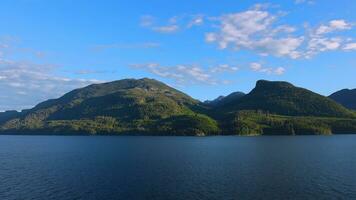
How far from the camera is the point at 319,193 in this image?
328 feet

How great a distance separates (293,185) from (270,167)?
40.0 m

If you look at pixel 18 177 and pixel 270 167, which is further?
pixel 270 167

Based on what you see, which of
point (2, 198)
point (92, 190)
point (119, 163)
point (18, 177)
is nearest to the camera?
point (2, 198)

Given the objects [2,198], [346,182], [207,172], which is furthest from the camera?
[207,172]

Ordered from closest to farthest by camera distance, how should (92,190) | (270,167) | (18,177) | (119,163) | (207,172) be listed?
(92,190) → (18,177) → (207,172) → (270,167) → (119,163)

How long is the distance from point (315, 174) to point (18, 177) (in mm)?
94379

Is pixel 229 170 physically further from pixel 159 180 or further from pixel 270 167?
pixel 159 180

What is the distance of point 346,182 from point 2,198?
9073 cm

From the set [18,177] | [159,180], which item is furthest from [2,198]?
[159,180]

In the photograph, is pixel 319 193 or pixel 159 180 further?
pixel 159 180

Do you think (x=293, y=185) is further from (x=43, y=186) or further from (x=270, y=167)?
(x=43, y=186)

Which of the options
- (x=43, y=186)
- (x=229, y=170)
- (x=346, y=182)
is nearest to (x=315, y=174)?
(x=346, y=182)

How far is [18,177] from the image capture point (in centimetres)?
12756

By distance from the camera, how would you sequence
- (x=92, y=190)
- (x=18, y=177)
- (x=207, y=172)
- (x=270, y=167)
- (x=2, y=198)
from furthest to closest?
(x=270, y=167)
(x=207, y=172)
(x=18, y=177)
(x=92, y=190)
(x=2, y=198)
